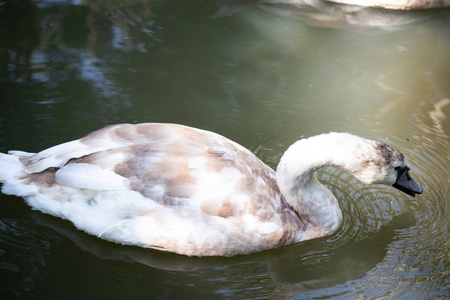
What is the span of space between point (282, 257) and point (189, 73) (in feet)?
10.5

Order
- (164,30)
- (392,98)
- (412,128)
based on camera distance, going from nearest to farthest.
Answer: (412,128), (392,98), (164,30)

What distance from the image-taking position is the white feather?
4742 mm

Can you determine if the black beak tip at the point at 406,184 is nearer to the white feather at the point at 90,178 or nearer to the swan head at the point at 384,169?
the swan head at the point at 384,169

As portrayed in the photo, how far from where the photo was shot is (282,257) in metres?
4.97

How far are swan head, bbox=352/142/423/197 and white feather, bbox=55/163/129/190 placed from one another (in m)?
1.93

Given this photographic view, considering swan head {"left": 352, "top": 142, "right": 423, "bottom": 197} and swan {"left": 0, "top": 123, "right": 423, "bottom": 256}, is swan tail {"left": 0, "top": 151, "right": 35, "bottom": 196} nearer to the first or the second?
swan {"left": 0, "top": 123, "right": 423, "bottom": 256}

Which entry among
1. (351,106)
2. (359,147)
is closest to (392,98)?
(351,106)

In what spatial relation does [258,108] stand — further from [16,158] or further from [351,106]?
[16,158]

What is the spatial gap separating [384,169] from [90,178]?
238 cm

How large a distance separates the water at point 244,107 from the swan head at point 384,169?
0.44 m

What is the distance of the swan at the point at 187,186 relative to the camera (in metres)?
4.74

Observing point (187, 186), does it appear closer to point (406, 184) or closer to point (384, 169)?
point (384, 169)

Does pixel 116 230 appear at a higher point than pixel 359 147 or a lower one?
lower

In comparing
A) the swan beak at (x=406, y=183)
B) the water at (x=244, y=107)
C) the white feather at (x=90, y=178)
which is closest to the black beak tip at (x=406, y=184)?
the swan beak at (x=406, y=183)
